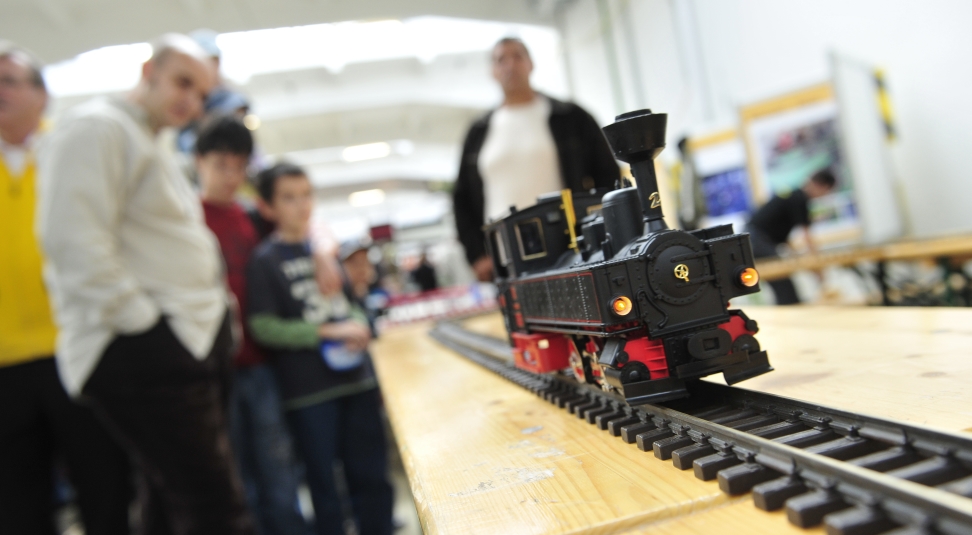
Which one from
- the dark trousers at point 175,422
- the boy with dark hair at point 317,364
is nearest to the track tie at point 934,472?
the dark trousers at point 175,422

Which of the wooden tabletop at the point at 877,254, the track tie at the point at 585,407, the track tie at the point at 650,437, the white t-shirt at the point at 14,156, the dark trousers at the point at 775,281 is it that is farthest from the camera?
the dark trousers at the point at 775,281

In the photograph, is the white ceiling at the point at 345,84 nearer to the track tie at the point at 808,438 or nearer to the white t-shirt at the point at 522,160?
the white t-shirt at the point at 522,160

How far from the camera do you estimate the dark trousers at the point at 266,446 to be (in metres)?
3.80

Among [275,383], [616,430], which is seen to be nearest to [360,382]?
[275,383]

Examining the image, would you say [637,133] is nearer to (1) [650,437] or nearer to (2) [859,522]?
(1) [650,437]

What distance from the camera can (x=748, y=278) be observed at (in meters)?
1.92

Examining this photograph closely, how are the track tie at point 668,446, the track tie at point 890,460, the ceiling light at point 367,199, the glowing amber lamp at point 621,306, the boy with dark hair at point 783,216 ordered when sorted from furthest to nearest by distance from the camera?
the ceiling light at point 367,199 < the boy with dark hair at point 783,216 < the glowing amber lamp at point 621,306 < the track tie at point 668,446 < the track tie at point 890,460

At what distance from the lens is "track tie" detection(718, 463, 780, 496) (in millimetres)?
1291

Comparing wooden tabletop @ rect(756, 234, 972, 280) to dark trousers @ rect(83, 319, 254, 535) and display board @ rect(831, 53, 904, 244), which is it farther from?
dark trousers @ rect(83, 319, 254, 535)

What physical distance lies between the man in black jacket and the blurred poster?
6.59 meters

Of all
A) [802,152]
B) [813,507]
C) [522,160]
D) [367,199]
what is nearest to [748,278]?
[813,507]

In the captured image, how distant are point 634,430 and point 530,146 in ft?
7.85

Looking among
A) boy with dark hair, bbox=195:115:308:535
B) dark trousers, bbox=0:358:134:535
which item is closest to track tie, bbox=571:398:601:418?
boy with dark hair, bbox=195:115:308:535

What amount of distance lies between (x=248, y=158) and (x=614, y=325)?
299 centimetres
